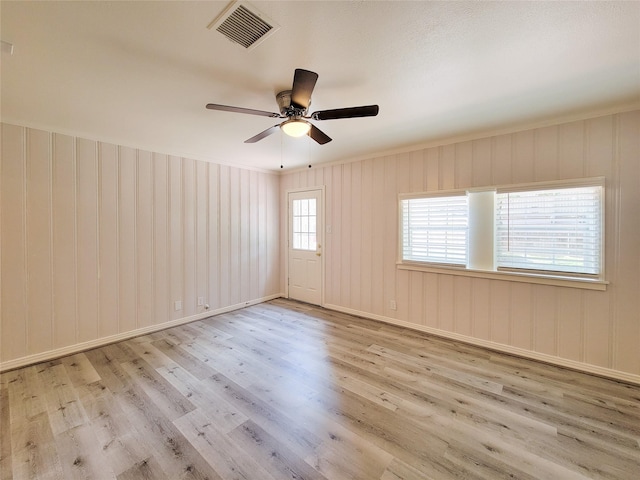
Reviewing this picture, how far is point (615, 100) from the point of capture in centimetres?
238

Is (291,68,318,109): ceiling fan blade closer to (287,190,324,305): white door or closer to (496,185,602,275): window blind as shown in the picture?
(496,185,602,275): window blind

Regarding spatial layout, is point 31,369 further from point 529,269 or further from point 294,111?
point 529,269

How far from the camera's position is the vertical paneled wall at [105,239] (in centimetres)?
276

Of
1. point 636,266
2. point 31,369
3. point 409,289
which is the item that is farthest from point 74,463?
point 636,266

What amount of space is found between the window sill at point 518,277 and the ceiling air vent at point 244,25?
309 centimetres

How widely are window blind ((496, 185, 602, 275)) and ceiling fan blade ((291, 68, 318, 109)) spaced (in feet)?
8.14

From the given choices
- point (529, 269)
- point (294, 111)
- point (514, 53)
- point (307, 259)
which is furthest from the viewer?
point (307, 259)

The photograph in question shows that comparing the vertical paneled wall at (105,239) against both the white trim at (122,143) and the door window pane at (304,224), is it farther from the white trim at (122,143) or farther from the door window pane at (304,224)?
the door window pane at (304,224)

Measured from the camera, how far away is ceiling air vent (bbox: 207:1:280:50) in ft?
4.60

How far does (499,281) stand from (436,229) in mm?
927

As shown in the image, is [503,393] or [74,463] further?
[503,393]

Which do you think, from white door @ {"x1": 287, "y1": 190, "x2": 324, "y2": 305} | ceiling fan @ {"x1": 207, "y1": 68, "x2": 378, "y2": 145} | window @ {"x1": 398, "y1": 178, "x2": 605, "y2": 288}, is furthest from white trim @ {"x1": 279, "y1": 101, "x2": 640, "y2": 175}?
ceiling fan @ {"x1": 207, "y1": 68, "x2": 378, "y2": 145}

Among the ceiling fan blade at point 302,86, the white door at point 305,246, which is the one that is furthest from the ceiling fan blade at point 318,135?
the white door at point 305,246

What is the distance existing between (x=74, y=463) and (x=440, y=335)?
11.7 feet
